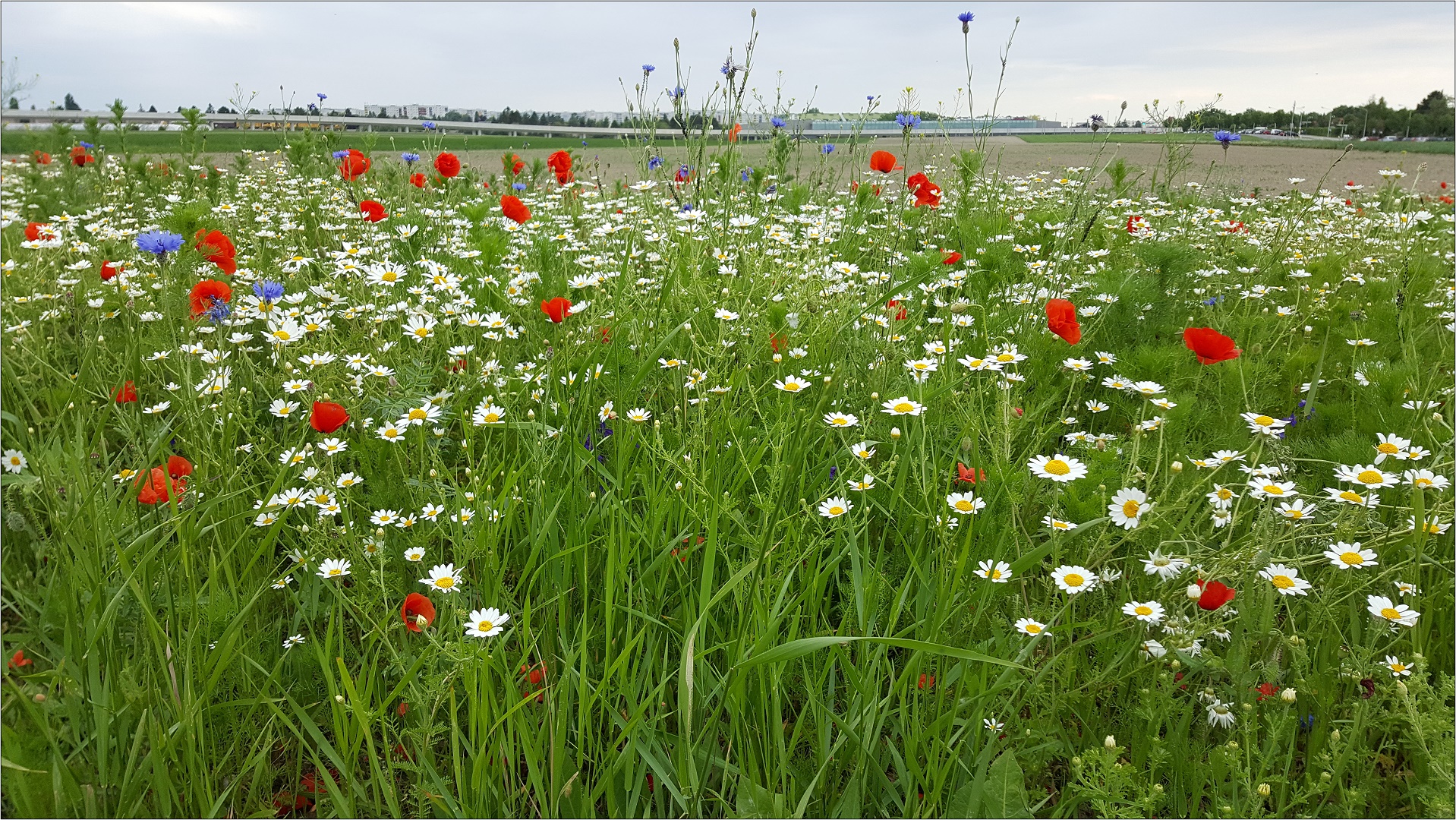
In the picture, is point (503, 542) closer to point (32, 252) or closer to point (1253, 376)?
point (1253, 376)

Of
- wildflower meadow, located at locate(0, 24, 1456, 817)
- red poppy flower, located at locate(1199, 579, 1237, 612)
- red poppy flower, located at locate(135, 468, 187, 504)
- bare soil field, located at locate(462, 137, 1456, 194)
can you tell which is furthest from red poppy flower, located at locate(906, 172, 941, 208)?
red poppy flower, located at locate(135, 468, 187, 504)

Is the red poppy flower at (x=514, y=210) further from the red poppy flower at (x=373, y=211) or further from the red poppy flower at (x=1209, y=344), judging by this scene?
the red poppy flower at (x=1209, y=344)

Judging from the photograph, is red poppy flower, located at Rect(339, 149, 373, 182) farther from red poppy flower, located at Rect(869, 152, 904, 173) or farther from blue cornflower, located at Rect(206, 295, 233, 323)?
red poppy flower, located at Rect(869, 152, 904, 173)

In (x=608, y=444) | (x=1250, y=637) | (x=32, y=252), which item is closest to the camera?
(x=1250, y=637)

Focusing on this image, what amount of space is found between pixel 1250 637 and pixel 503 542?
1593mm

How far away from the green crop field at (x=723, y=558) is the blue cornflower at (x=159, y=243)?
0.03 metres

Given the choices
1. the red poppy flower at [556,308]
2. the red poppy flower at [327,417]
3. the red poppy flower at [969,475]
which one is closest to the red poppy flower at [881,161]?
the red poppy flower at [556,308]

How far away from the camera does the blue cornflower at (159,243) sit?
2301mm

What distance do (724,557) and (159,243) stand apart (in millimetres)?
1900

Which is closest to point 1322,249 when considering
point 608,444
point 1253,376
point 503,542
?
point 1253,376

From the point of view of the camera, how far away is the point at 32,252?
418 cm

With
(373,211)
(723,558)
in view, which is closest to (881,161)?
(373,211)

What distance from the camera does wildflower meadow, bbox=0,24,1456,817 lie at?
54.1 inches

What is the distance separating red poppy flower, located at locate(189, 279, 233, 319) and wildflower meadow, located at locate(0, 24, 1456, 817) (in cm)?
2
